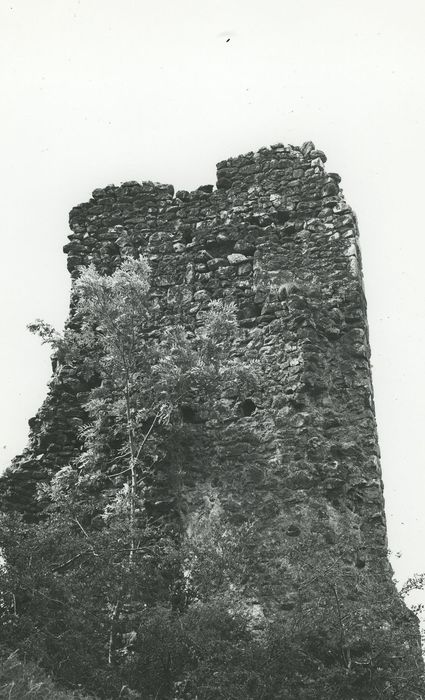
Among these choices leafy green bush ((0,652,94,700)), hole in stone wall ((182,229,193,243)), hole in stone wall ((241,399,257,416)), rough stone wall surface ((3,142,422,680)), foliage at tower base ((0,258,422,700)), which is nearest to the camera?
leafy green bush ((0,652,94,700))

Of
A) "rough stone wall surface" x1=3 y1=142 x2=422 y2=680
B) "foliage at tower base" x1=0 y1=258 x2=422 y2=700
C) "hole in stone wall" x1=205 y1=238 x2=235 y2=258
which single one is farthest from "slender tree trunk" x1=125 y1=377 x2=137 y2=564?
"hole in stone wall" x1=205 y1=238 x2=235 y2=258

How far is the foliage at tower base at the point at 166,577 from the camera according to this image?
661 cm

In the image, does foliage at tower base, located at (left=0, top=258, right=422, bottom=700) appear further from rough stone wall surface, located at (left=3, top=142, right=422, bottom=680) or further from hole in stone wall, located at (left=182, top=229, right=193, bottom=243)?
hole in stone wall, located at (left=182, top=229, right=193, bottom=243)

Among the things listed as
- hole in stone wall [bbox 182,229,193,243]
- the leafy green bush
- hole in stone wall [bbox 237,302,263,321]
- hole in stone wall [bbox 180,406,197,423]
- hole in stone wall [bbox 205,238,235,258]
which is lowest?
the leafy green bush

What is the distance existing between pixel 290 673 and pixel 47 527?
2144 millimetres

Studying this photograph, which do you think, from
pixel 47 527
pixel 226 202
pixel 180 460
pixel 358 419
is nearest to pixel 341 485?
→ pixel 358 419

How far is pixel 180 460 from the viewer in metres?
8.74

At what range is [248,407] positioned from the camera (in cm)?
890

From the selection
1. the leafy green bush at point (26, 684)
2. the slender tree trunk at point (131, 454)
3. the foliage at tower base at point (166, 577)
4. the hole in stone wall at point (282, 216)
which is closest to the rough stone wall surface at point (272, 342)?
the hole in stone wall at point (282, 216)

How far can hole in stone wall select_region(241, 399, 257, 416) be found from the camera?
349 inches

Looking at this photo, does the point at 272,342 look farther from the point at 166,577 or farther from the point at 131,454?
the point at 166,577

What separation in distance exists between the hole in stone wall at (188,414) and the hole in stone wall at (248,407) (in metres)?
0.48

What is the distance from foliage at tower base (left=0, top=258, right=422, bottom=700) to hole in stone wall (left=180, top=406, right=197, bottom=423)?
14mm

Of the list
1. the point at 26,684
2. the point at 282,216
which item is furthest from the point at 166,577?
the point at 282,216
